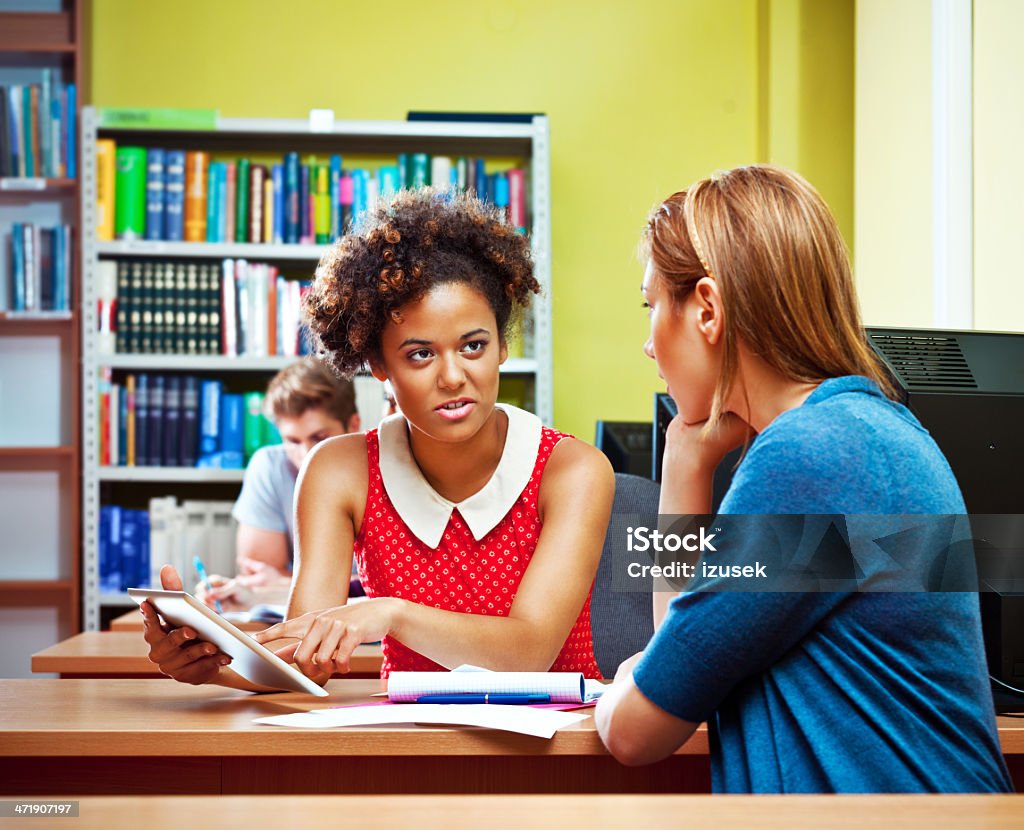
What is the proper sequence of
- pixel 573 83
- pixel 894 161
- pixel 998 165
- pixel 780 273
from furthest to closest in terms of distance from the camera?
pixel 573 83 → pixel 894 161 → pixel 998 165 → pixel 780 273

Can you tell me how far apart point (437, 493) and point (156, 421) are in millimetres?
2205

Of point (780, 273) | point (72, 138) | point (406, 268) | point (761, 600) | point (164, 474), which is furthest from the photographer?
point (72, 138)

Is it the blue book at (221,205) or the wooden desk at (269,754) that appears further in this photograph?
the blue book at (221,205)

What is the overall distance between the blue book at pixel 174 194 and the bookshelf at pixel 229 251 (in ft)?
0.22

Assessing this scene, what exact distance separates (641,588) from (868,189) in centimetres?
226

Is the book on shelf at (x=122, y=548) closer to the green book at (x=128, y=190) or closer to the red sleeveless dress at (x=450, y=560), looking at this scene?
the green book at (x=128, y=190)

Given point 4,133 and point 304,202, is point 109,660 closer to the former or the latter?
point 304,202

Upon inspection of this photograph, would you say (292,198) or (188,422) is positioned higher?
(292,198)

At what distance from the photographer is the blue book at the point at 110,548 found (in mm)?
3543

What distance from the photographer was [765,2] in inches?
156

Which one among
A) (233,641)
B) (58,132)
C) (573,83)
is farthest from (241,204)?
(233,641)

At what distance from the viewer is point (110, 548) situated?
3.55 meters

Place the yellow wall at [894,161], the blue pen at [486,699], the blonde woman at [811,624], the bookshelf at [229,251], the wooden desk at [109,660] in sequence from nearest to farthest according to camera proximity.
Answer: the blonde woman at [811,624], the blue pen at [486,699], the wooden desk at [109,660], the yellow wall at [894,161], the bookshelf at [229,251]

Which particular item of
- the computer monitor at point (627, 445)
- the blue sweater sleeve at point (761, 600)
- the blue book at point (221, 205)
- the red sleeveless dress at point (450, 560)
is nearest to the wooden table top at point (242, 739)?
the blue sweater sleeve at point (761, 600)
